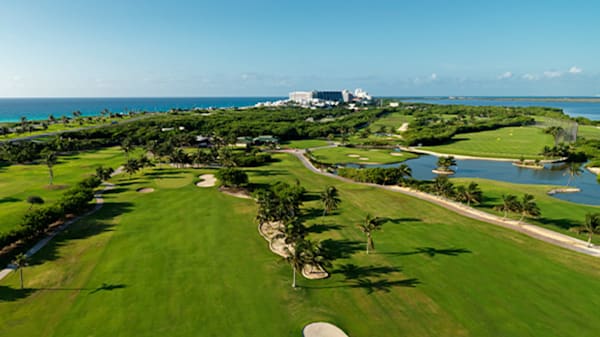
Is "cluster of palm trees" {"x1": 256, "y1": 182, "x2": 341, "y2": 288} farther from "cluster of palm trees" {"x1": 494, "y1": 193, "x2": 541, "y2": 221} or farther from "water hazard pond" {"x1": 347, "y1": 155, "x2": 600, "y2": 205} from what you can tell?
"water hazard pond" {"x1": 347, "y1": 155, "x2": 600, "y2": 205}

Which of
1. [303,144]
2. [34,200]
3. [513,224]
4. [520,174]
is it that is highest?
[303,144]

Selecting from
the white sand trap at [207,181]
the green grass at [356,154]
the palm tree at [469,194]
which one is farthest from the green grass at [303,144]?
the palm tree at [469,194]

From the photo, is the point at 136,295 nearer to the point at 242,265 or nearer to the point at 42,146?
the point at 242,265

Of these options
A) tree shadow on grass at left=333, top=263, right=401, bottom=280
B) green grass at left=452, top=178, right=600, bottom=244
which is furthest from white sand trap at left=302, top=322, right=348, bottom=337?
green grass at left=452, top=178, right=600, bottom=244

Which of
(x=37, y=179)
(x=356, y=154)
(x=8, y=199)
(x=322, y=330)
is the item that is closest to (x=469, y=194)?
(x=322, y=330)

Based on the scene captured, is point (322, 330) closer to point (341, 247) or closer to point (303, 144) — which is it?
point (341, 247)

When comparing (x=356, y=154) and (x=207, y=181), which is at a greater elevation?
(x=356, y=154)
